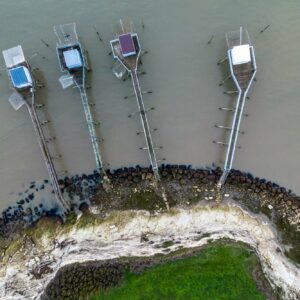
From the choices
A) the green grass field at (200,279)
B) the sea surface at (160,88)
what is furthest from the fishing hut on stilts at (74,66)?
the green grass field at (200,279)

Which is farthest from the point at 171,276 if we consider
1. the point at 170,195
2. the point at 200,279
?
the point at 170,195

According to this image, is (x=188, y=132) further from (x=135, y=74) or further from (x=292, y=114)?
(x=292, y=114)

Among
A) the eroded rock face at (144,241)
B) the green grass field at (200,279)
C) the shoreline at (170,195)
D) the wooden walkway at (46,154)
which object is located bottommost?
the green grass field at (200,279)

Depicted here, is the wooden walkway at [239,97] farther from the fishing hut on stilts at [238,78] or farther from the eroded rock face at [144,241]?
the eroded rock face at [144,241]

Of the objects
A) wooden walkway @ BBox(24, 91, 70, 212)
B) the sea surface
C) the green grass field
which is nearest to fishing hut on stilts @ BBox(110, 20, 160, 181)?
the sea surface

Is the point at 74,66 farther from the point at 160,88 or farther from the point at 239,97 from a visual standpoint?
the point at 239,97

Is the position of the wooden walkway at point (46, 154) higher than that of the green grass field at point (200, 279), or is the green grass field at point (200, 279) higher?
the wooden walkway at point (46, 154)

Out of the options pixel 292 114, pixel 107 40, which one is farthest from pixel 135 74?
pixel 292 114
